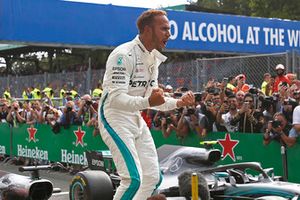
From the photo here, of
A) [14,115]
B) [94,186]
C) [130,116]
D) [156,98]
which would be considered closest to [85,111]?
[14,115]

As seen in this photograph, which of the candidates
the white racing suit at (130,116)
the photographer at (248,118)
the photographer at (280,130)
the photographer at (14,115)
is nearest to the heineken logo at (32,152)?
the photographer at (14,115)

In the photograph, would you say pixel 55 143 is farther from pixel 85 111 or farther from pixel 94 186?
pixel 94 186

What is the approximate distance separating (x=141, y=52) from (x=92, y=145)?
8400 millimetres

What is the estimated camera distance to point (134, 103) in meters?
4.25

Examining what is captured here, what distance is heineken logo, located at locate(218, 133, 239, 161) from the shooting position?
9477mm

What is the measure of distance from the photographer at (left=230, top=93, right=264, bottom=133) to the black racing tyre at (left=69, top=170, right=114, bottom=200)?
383cm

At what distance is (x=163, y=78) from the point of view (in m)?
13.6

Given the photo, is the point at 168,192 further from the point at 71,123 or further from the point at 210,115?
the point at 71,123

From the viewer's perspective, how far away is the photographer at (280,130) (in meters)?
8.55

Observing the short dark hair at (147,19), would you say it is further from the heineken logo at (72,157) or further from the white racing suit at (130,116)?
the heineken logo at (72,157)

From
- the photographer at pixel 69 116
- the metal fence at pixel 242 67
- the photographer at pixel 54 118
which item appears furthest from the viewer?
the photographer at pixel 54 118

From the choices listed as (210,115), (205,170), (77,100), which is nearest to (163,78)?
(77,100)

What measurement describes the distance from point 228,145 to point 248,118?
532 millimetres

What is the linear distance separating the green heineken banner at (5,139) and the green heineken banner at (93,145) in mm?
27
